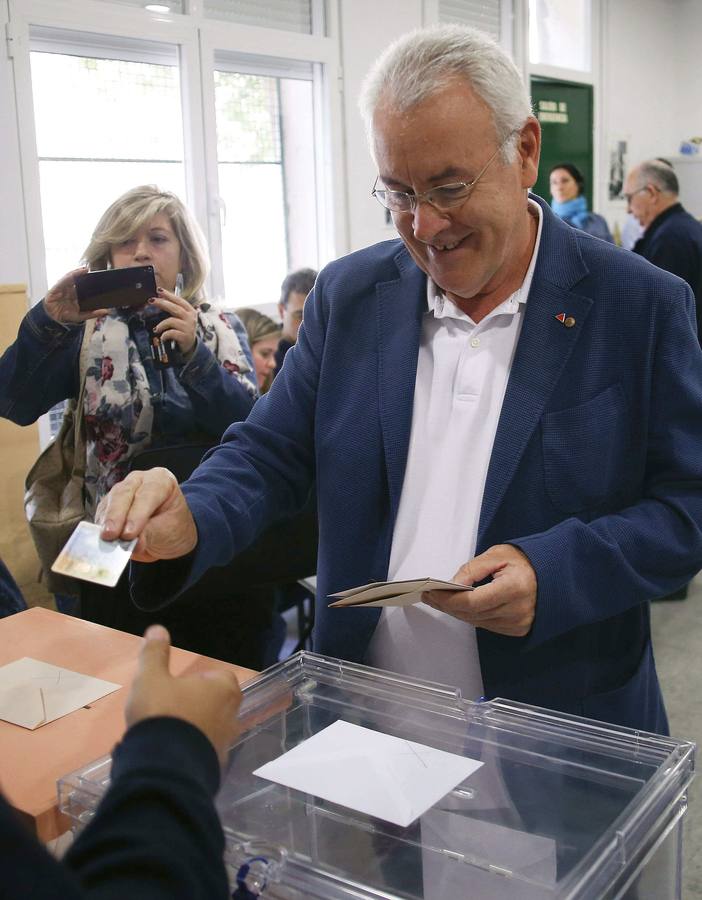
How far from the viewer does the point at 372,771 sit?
41.7 inches

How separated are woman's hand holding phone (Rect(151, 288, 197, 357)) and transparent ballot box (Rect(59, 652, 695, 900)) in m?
1.50

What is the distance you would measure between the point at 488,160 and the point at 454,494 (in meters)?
0.47

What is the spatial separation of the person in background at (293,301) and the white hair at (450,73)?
2314mm

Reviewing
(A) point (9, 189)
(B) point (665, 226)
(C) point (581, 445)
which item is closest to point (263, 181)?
(A) point (9, 189)

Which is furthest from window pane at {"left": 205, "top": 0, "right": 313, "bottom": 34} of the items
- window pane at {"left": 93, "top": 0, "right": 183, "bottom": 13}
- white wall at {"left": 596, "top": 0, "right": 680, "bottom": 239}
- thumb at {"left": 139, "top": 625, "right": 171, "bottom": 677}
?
thumb at {"left": 139, "top": 625, "right": 171, "bottom": 677}

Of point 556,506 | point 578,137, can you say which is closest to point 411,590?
point 556,506

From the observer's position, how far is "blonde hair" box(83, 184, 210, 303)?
9.02ft

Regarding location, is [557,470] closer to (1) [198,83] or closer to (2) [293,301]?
(2) [293,301]

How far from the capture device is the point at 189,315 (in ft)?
8.52

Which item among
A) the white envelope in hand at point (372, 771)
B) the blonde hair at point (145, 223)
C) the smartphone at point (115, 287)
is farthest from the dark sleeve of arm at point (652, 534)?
the blonde hair at point (145, 223)

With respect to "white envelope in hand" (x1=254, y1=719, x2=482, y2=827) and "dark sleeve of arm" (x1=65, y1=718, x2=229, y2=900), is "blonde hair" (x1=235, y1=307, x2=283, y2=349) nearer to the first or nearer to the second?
"white envelope in hand" (x1=254, y1=719, x2=482, y2=827)

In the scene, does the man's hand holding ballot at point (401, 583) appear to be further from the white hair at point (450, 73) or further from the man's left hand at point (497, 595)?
the white hair at point (450, 73)

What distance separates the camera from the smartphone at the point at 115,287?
8.23ft

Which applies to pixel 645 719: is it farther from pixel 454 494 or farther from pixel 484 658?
pixel 454 494
